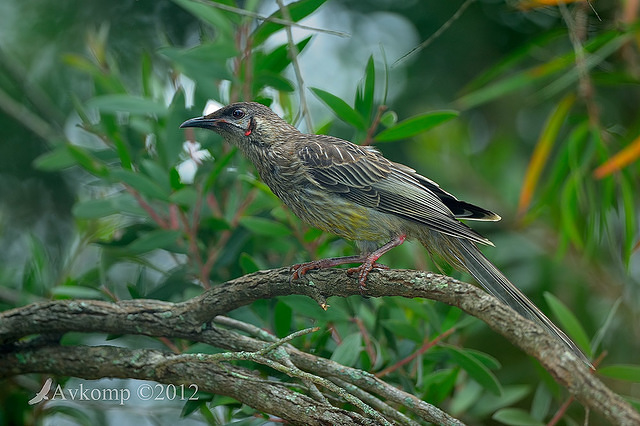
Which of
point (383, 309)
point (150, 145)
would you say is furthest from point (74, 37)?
point (383, 309)

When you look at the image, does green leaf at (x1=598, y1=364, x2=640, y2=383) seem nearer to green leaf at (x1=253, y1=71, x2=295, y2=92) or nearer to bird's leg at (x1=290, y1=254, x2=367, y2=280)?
bird's leg at (x1=290, y1=254, x2=367, y2=280)

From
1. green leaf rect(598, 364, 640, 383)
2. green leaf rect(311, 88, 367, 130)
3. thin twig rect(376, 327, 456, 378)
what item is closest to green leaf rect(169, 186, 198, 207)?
green leaf rect(311, 88, 367, 130)

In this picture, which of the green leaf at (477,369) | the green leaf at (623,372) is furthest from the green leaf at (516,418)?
the green leaf at (623,372)

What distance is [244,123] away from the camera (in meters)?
3.06

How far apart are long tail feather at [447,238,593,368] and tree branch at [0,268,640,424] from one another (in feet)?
Answer: 1.15

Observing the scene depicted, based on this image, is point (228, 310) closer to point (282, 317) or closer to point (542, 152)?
point (282, 317)

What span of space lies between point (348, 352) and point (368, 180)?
713 mm

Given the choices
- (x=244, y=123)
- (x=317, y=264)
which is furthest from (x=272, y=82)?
(x=317, y=264)

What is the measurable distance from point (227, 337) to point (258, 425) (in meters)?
0.43

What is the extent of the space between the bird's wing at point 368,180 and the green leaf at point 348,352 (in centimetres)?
52

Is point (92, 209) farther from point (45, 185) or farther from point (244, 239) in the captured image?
point (45, 185)

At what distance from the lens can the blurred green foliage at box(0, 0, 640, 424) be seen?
3.04 metres

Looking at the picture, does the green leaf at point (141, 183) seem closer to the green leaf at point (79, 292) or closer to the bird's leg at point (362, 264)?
the green leaf at point (79, 292)

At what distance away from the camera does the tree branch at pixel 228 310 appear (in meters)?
2.10
